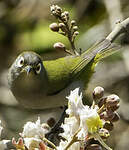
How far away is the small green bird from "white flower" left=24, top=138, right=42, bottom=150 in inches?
75.0

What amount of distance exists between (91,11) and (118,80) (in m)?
1.90

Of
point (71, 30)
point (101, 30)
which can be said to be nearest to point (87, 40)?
point (101, 30)

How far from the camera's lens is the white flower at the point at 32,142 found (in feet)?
9.95

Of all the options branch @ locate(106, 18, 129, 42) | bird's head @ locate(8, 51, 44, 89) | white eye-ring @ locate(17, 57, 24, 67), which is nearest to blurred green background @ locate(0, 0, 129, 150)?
bird's head @ locate(8, 51, 44, 89)

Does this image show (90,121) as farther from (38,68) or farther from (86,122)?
(38,68)

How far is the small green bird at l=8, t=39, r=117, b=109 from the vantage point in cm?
497

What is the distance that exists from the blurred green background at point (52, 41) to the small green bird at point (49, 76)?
2.35 feet

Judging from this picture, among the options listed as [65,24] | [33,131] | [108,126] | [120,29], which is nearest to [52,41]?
[65,24]

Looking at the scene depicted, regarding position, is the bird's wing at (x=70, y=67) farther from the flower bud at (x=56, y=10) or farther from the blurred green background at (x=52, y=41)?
the flower bud at (x=56, y=10)

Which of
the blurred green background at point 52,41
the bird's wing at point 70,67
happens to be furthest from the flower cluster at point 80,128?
the blurred green background at point 52,41

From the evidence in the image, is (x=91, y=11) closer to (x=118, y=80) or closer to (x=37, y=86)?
(x=118, y=80)

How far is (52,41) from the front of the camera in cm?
851

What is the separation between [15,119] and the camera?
8234 millimetres

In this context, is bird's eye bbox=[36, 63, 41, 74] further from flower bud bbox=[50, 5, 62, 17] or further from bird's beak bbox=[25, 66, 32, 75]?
flower bud bbox=[50, 5, 62, 17]
